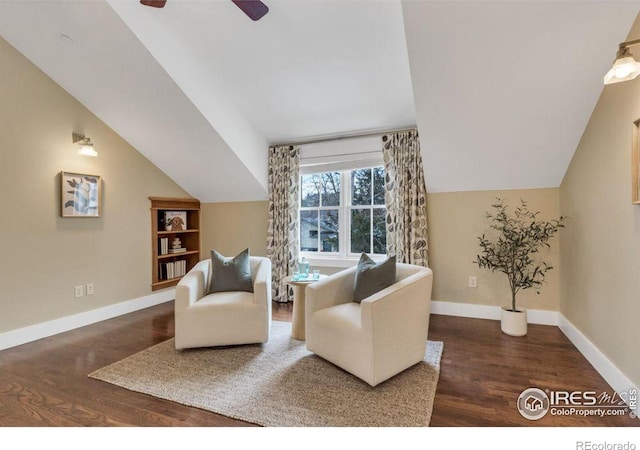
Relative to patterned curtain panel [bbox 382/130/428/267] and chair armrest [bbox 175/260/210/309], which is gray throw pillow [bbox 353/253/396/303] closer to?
patterned curtain panel [bbox 382/130/428/267]

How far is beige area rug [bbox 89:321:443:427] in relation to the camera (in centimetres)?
183

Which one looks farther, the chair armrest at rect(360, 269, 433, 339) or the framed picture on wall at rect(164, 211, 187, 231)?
the framed picture on wall at rect(164, 211, 187, 231)

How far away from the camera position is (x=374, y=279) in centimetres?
259

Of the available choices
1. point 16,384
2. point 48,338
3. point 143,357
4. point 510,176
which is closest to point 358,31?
point 510,176

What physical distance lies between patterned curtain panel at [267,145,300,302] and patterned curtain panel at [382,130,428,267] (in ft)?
4.22

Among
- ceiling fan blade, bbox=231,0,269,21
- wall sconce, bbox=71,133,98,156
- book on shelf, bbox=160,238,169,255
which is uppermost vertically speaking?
ceiling fan blade, bbox=231,0,269,21

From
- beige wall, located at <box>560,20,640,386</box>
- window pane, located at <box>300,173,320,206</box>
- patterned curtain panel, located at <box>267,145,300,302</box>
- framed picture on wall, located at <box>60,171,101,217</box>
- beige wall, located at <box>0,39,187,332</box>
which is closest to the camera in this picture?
beige wall, located at <box>560,20,640,386</box>

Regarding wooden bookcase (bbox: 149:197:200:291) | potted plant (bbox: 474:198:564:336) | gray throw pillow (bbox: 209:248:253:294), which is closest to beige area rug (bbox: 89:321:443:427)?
gray throw pillow (bbox: 209:248:253:294)

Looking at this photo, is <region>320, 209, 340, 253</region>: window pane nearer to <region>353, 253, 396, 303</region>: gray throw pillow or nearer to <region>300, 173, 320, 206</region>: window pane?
<region>300, 173, 320, 206</region>: window pane

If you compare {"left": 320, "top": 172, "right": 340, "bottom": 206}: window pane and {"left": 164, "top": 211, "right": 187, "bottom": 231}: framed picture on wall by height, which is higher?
{"left": 320, "top": 172, "right": 340, "bottom": 206}: window pane

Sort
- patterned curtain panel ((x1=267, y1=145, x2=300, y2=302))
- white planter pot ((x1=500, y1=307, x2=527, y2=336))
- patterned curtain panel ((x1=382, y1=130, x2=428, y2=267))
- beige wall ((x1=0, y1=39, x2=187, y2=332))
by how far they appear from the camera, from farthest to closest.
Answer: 1. patterned curtain panel ((x1=267, y1=145, x2=300, y2=302))
2. patterned curtain panel ((x1=382, y1=130, x2=428, y2=267))
3. white planter pot ((x1=500, y1=307, x2=527, y2=336))
4. beige wall ((x1=0, y1=39, x2=187, y2=332))

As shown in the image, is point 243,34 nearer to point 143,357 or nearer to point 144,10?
point 144,10

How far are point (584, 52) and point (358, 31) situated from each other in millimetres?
1589

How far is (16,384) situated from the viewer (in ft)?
7.30
